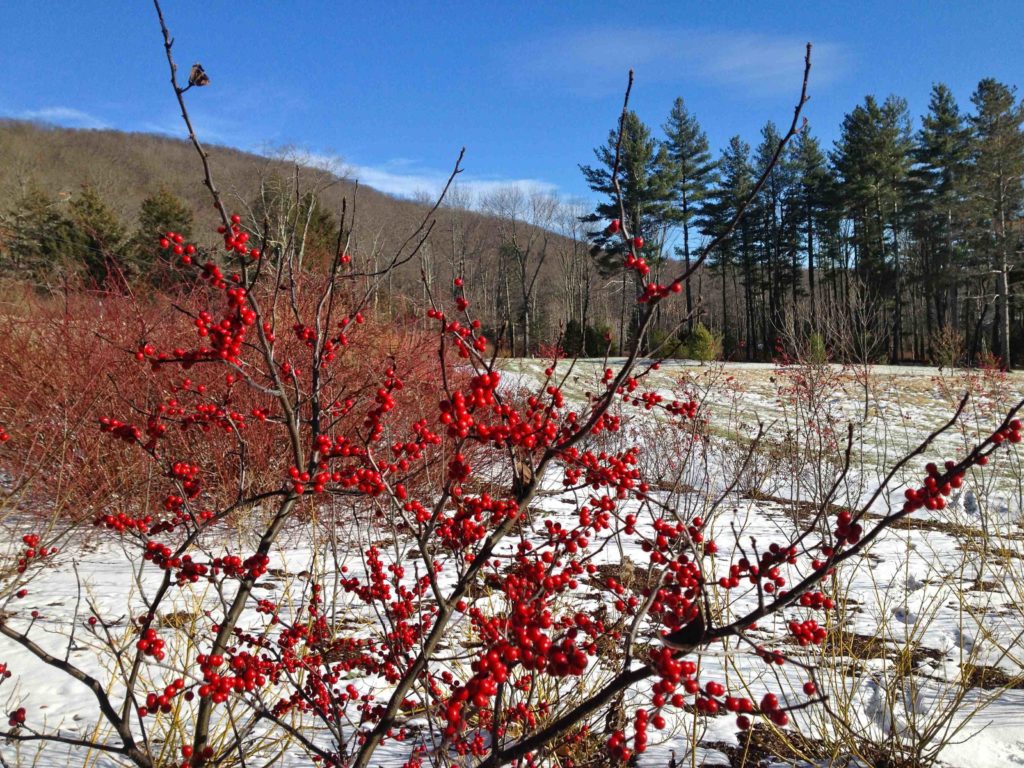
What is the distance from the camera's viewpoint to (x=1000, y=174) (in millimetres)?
23906

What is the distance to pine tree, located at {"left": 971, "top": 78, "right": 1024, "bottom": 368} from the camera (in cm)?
2389

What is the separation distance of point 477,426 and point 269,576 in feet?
12.1

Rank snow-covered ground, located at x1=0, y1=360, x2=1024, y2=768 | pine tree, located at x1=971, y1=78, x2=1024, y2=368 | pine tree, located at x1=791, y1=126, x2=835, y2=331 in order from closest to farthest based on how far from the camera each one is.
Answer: snow-covered ground, located at x1=0, y1=360, x2=1024, y2=768 < pine tree, located at x1=971, y1=78, x2=1024, y2=368 < pine tree, located at x1=791, y1=126, x2=835, y2=331

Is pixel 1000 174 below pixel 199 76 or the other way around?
the other way around

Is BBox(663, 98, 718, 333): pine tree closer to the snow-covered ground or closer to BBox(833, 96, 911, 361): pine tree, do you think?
BBox(833, 96, 911, 361): pine tree

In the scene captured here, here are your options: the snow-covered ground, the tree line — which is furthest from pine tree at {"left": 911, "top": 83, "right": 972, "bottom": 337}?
the snow-covered ground

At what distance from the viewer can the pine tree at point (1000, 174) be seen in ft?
78.4

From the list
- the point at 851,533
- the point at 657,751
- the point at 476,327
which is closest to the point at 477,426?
the point at 476,327

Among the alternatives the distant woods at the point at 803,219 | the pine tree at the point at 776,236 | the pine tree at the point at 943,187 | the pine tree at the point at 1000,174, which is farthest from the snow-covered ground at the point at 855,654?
the pine tree at the point at 776,236

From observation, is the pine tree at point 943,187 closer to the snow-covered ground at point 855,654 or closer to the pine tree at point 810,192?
the pine tree at point 810,192

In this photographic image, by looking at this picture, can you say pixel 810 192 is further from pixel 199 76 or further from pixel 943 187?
pixel 199 76

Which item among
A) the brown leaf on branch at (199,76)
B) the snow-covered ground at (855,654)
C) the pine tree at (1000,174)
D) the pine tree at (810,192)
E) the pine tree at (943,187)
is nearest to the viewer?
the brown leaf on branch at (199,76)

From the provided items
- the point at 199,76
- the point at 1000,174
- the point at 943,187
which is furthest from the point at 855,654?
the point at 943,187

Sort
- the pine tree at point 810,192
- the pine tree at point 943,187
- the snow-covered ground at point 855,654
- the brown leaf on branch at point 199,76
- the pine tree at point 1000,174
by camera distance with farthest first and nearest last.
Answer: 1. the pine tree at point 810,192
2. the pine tree at point 943,187
3. the pine tree at point 1000,174
4. the snow-covered ground at point 855,654
5. the brown leaf on branch at point 199,76
